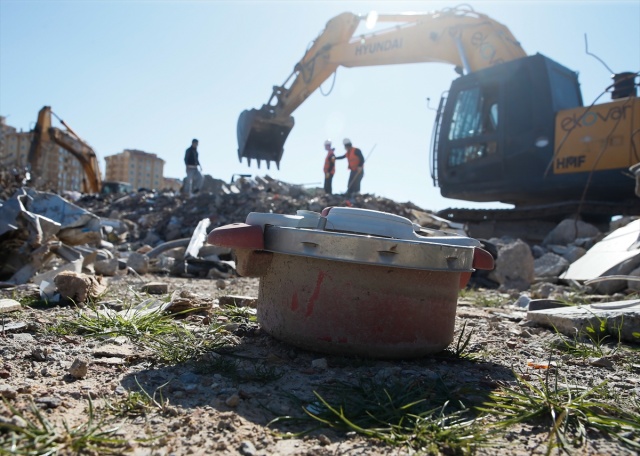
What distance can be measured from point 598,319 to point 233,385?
1.91m

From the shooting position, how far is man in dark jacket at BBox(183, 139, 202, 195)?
500 inches

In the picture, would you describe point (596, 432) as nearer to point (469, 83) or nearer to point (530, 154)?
point (530, 154)

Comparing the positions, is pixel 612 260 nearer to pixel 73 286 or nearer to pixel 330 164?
pixel 73 286

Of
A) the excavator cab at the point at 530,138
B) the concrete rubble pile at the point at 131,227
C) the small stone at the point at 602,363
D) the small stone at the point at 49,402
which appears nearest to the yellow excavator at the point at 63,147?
the concrete rubble pile at the point at 131,227

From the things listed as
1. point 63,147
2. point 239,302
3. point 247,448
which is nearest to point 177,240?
point 239,302

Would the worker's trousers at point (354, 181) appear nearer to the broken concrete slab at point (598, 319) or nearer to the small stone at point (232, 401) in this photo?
the broken concrete slab at point (598, 319)

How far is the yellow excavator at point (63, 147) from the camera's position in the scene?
1486 centimetres

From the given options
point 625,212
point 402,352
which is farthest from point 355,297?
point 625,212

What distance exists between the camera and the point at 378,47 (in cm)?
1118

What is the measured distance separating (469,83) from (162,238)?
6268mm

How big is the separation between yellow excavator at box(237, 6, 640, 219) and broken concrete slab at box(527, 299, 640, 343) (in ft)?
15.8

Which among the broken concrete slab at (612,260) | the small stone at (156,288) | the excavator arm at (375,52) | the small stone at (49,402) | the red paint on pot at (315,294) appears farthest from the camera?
the excavator arm at (375,52)

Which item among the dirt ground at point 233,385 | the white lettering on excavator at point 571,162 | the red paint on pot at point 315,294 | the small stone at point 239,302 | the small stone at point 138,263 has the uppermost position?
the white lettering on excavator at point 571,162

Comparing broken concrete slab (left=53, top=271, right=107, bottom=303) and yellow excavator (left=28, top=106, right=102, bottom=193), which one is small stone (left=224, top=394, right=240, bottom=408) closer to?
broken concrete slab (left=53, top=271, right=107, bottom=303)
